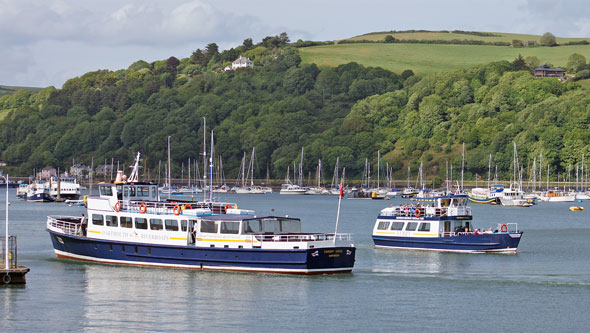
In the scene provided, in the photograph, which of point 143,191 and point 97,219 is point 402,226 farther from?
point 97,219

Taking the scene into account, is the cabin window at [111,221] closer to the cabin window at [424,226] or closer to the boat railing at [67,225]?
the boat railing at [67,225]

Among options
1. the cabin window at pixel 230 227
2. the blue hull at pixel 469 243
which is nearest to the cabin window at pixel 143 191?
the cabin window at pixel 230 227

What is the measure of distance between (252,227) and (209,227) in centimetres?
273

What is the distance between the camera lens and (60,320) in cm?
A: 4409

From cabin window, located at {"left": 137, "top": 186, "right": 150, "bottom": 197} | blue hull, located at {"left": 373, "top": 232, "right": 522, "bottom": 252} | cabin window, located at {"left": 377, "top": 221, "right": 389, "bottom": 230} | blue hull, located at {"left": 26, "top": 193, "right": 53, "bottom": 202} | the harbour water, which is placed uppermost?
cabin window, located at {"left": 137, "top": 186, "right": 150, "bottom": 197}

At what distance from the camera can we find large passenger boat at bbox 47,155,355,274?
5372cm

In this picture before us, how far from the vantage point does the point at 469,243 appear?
6750cm

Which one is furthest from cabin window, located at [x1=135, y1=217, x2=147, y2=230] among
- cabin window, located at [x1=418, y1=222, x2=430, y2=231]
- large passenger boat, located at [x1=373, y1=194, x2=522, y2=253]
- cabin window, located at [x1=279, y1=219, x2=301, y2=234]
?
cabin window, located at [x1=418, y1=222, x2=430, y2=231]

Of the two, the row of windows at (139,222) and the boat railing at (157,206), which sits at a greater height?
the boat railing at (157,206)

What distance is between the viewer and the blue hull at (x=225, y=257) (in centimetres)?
5353

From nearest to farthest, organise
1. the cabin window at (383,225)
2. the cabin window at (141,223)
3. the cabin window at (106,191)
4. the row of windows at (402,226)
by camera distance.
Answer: the cabin window at (141,223) < the cabin window at (106,191) < the row of windows at (402,226) < the cabin window at (383,225)

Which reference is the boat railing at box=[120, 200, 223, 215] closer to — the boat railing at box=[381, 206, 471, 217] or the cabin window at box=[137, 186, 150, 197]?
the cabin window at box=[137, 186, 150, 197]

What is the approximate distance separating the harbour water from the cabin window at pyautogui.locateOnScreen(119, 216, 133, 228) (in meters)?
2.72

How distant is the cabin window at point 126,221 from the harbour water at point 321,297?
272 cm
